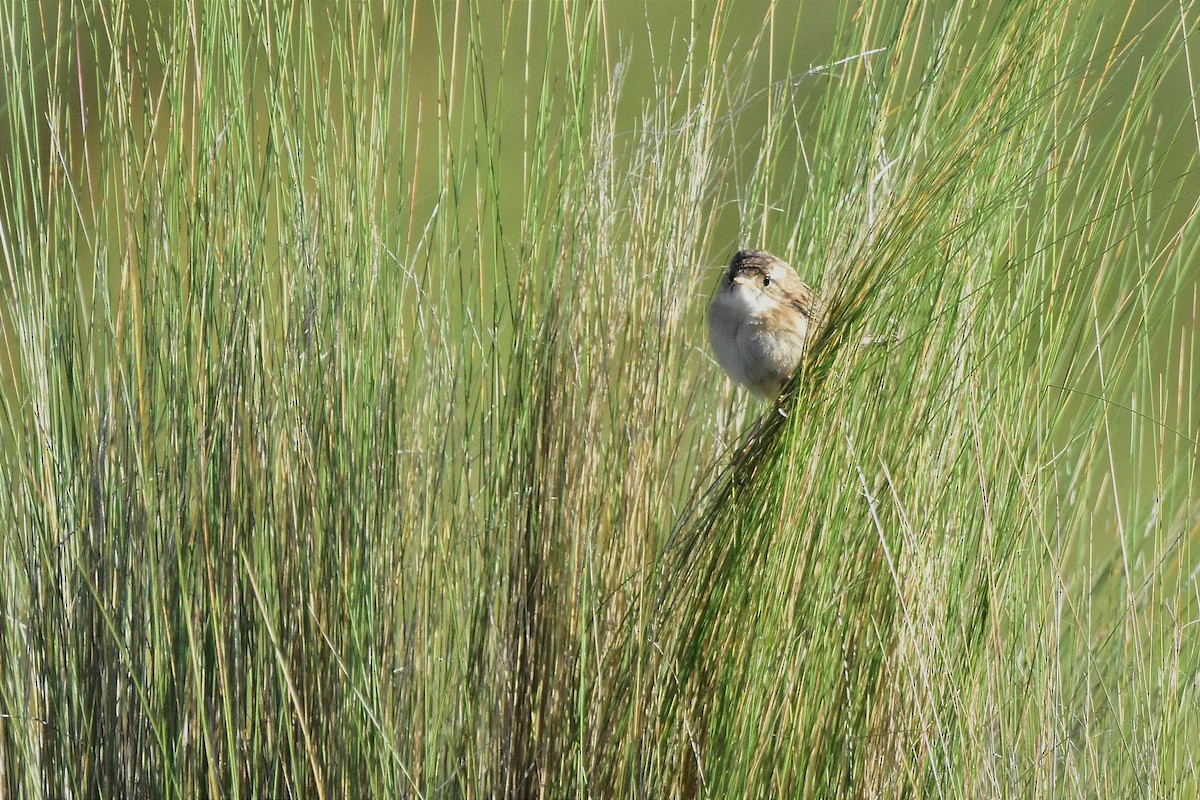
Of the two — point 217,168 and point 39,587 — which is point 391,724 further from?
point 217,168

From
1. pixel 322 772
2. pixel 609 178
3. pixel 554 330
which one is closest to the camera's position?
pixel 322 772

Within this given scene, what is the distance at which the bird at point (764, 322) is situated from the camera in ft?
6.26

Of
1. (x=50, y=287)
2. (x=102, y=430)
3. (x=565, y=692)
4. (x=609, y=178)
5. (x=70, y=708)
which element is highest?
(x=609, y=178)

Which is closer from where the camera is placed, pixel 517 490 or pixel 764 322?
pixel 517 490

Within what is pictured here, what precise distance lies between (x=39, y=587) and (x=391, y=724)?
0.49 meters

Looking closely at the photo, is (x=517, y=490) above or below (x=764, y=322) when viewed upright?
below

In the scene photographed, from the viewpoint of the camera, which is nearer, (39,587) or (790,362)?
(39,587)

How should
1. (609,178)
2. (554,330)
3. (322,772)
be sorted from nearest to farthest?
1. (322,772)
2. (554,330)
3. (609,178)

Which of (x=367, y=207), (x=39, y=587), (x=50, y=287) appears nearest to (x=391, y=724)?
(x=39, y=587)

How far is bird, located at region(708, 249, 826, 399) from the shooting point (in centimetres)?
191

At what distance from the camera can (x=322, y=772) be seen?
1.58 m

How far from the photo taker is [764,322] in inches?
75.5

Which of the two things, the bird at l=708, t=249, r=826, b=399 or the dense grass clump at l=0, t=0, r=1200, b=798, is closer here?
the dense grass clump at l=0, t=0, r=1200, b=798

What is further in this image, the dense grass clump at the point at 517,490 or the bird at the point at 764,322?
the bird at the point at 764,322
